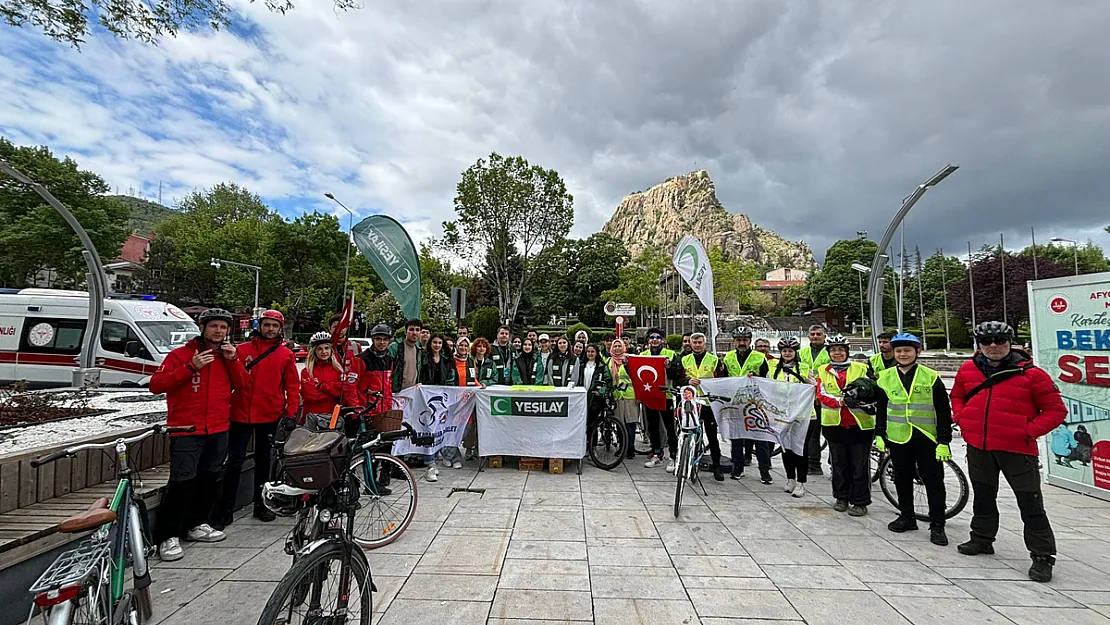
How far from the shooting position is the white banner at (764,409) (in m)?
Answer: 5.72

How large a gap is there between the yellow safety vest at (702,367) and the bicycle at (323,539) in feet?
15.1

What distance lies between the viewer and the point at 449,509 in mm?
4965

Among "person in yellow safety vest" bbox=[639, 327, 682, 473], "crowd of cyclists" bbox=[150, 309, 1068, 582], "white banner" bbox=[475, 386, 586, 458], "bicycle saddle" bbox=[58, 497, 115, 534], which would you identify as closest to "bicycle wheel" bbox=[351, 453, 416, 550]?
"crowd of cyclists" bbox=[150, 309, 1068, 582]

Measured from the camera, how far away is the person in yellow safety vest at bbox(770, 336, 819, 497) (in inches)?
225

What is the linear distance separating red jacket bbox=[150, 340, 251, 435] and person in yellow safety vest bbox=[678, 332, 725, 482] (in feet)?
15.7

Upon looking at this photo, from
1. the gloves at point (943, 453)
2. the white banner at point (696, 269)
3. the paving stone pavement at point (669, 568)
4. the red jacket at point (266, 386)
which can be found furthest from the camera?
the white banner at point (696, 269)

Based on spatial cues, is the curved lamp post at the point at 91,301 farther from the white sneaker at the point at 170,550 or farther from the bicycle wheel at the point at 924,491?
the bicycle wheel at the point at 924,491

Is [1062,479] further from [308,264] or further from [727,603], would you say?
[308,264]

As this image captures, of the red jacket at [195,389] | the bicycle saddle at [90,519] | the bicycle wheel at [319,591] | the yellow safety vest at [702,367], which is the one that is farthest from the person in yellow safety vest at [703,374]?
the bicycle saddle at [90,519]

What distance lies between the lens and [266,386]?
4.36 metres

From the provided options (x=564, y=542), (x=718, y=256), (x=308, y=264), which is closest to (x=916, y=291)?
(x=718, y=256)

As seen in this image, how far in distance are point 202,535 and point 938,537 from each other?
6.03 metres

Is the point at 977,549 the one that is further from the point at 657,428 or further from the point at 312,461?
the point at 312,461

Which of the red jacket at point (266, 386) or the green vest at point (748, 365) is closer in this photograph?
the red jacket at point (266, 386)
